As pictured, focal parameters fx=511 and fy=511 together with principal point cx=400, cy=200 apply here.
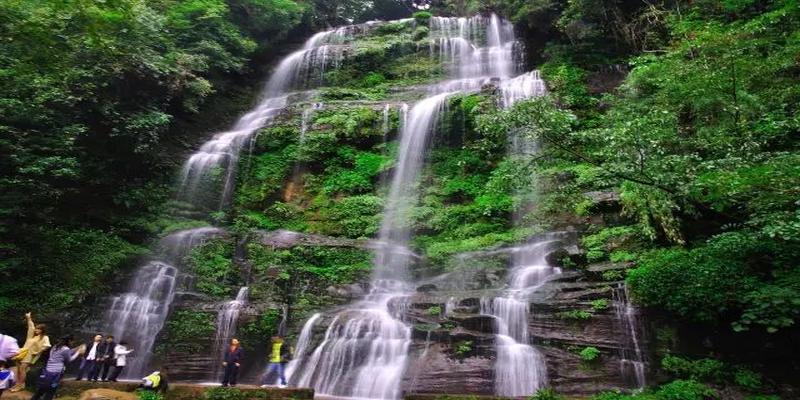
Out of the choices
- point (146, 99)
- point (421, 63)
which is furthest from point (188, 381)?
point (421, 63)

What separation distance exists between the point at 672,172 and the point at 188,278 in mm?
12938

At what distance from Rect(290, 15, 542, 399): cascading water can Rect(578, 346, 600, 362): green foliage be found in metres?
1.04

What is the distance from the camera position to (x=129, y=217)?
17.7 meters

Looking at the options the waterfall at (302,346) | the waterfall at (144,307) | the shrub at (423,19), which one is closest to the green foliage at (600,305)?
the waterfall at (302,346)

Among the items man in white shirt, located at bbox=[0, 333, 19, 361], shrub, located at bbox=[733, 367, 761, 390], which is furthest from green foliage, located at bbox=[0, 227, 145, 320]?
shrub, located at bbox=[733, 367, 761, 390]

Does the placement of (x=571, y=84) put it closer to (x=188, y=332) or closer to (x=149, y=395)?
(x=188, y=332)

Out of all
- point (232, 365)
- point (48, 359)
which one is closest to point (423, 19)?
point (232, 365)

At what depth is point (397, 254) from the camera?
16781mm

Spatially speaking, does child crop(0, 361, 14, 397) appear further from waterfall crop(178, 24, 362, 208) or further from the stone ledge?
waterfall crop(178, 24, 362, 208)

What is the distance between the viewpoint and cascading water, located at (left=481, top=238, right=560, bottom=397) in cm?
999

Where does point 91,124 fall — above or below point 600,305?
above

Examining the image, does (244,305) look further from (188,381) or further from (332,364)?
(332,364)

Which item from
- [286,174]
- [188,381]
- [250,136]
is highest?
[250,136]

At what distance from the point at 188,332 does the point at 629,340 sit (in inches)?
410
